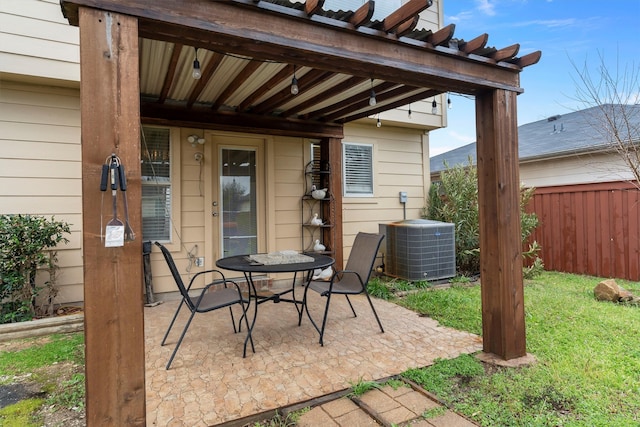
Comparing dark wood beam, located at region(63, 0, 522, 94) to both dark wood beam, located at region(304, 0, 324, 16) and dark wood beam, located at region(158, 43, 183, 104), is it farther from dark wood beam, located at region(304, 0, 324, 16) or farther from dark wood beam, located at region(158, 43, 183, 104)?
dark wood beam, located at region(158, 43, 183, 104)

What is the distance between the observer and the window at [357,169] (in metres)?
5.60

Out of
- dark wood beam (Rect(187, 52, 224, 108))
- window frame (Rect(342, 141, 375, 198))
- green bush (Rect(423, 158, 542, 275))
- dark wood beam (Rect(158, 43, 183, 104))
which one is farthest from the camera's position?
green bush (Rect(423, 158, 542, 275))

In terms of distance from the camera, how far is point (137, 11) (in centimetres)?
156

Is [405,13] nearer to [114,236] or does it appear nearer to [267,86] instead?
[267,86]

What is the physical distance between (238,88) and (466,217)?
13.8 feet

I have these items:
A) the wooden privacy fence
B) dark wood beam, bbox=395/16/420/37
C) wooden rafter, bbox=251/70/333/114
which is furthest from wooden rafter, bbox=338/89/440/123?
the wooden privacy fence

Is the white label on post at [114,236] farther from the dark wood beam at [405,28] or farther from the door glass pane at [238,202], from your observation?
the door glass pane at [238,202]

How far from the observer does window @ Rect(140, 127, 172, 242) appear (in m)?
4.31

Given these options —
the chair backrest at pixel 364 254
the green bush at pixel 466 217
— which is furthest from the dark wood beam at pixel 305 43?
the green bush at pixel 466 217

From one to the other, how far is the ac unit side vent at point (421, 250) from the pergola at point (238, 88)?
6.25 ft

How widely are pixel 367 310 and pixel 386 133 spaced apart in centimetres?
328

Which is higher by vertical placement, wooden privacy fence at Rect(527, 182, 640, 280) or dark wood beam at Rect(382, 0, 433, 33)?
dark wood beam at Rect(382, 0, 433, 33)

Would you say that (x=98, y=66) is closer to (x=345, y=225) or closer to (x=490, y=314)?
(x=490, y=314)

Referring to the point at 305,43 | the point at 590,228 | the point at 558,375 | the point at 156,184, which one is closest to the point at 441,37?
the point at 305,43
